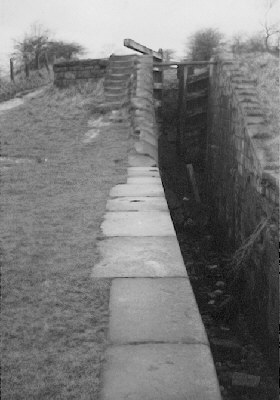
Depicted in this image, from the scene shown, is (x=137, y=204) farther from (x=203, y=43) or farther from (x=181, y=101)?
(x=203, y=43)

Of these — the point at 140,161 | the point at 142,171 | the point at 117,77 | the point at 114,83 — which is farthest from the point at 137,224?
the point at 117,77

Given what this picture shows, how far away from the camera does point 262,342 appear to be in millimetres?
4844

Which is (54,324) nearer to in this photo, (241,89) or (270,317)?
(270,317)

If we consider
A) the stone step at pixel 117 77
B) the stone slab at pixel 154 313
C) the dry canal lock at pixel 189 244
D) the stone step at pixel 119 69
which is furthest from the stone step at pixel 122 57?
the stone slab at pixel 154 313

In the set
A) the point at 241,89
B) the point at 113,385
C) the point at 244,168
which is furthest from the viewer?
the point at 241,89

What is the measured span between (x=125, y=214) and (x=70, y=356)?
2187 millimetres

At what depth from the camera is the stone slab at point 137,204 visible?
4.19 meters

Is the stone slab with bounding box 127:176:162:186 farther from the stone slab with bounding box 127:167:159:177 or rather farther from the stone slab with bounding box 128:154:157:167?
the stone slab with bounding box 128:154:157:167

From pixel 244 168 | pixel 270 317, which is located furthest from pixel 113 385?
pixel 244 168

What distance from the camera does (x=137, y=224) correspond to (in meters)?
3.73

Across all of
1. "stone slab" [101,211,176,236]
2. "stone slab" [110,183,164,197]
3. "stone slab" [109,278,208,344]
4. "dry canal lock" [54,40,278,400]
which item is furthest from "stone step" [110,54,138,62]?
"stone slab" [109,278,208,344]

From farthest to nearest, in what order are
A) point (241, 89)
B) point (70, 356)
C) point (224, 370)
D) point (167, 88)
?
point (167, 88) < point (241, 89) < point (224, 370) < point (70, 356)

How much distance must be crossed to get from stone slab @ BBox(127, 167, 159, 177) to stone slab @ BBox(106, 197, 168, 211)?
123 cm

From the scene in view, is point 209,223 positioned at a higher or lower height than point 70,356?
lower
